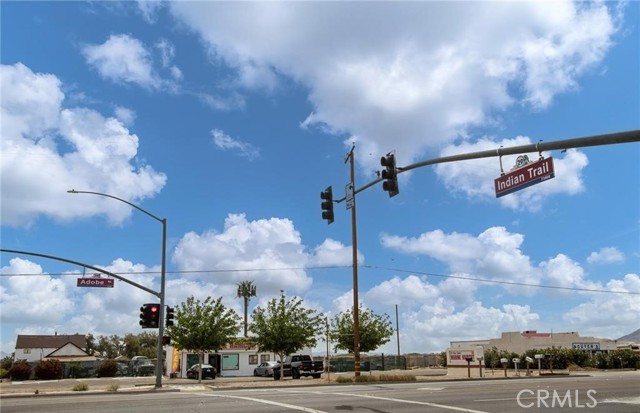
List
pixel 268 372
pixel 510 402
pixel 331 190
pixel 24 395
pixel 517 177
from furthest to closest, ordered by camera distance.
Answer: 1. pixel 268 372
2. pixel 24 395
3. pixel 331 190
4. pixel 510 402
5. pixel 517 177

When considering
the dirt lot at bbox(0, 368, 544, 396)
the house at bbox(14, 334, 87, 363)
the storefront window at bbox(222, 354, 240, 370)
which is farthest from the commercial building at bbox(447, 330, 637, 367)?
the house at bbox(14, 334, 87, 363)

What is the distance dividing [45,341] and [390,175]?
313ft

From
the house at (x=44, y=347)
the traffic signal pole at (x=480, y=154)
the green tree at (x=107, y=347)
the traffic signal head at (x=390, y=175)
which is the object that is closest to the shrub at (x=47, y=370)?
the house at (x=44, y=347)

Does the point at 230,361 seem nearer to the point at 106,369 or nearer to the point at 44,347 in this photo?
the point at 106,369

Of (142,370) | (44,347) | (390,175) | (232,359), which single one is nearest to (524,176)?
(390,175)

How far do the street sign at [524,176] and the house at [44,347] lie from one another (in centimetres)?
8935

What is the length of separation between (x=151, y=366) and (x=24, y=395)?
3582 centimetres

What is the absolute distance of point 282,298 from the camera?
137 ft

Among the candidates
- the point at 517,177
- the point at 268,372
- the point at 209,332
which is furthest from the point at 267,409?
the point at 268,372

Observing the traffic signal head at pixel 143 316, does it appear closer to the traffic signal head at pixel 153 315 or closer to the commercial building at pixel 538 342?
the traffic signal head at pixel 153 315

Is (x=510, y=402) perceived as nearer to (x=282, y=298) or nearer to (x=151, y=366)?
(x=282, y=298)

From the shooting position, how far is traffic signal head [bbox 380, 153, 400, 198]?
580 inches

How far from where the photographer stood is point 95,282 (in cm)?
2730

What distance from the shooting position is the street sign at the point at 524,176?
37.0ft
